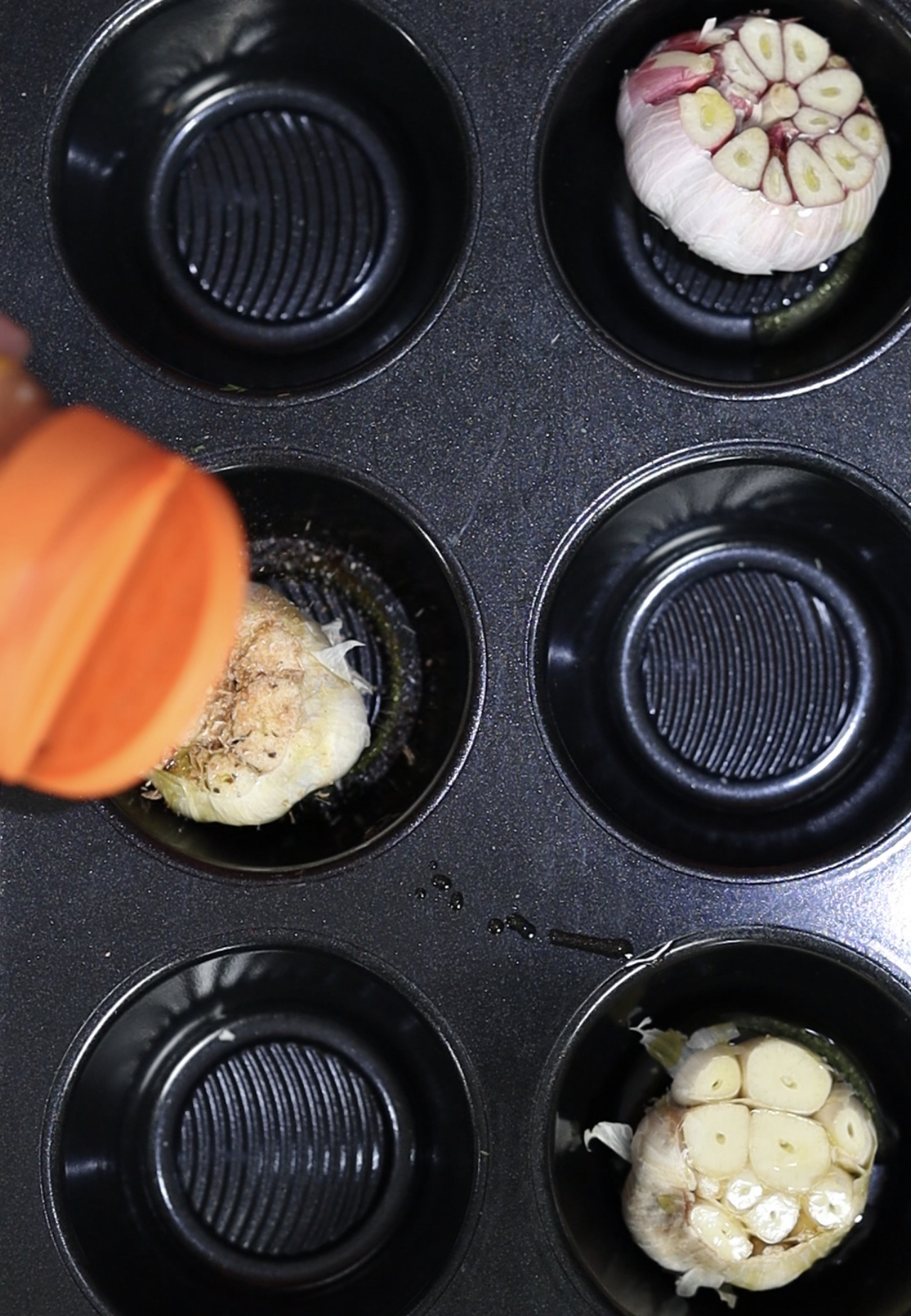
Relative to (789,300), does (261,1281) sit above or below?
below

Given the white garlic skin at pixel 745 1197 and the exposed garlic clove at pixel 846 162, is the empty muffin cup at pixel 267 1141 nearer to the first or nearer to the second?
the white garlic skin at pixel 745 1197

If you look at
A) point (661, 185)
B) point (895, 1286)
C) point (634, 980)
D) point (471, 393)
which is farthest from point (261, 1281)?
point (661, 185)

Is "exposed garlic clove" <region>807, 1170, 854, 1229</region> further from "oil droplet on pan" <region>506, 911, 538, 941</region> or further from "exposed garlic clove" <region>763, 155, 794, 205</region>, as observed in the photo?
"exposed garlic clove" <region>763, 155, 794, 205</region>

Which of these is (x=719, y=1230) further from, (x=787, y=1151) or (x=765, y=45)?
(x=765, y=45)

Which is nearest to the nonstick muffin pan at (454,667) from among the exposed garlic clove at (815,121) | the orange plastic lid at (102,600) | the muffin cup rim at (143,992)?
the muffin cup rim at (143,992)

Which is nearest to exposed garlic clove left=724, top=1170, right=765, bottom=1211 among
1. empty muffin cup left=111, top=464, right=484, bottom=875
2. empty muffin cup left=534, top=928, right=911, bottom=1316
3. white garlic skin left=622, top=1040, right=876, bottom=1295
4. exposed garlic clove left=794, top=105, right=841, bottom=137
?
white garlic skin left=622, top=1040, right=876, bottom=1295

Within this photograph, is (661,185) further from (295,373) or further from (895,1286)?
(895,1286)

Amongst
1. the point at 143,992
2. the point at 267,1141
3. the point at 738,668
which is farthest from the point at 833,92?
the point at 267,1141
